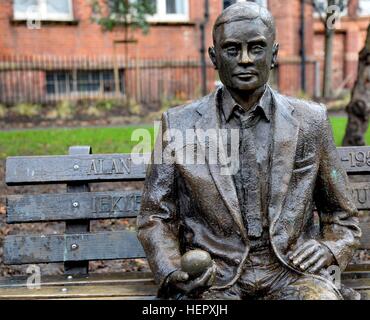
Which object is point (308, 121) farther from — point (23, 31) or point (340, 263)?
point (23, 31)

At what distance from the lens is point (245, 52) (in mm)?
3268

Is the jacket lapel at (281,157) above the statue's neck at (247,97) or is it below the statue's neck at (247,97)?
below

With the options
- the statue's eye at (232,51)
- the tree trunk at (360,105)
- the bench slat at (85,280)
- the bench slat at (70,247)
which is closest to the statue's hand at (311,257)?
the statue's eye at (232,51)

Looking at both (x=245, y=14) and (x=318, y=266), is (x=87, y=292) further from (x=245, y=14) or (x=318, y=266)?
(x=245, y=14)

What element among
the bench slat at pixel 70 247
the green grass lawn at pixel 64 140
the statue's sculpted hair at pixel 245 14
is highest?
the statue's sculpted hair at pixel 245 14

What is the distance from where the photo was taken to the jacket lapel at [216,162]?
337 centimetres

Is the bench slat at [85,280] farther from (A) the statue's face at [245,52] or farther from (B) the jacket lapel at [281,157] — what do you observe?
(A) the statue's face at [245,52]

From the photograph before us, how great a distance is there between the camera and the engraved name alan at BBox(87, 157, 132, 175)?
14.8 ft

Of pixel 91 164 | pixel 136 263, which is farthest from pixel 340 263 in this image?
pixel 136 263

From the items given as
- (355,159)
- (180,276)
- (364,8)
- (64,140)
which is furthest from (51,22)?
(180,276)

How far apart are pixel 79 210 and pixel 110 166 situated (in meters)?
0.35

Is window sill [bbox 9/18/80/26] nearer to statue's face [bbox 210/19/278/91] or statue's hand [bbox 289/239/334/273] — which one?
statue's face [bbox 210/19/278/91]

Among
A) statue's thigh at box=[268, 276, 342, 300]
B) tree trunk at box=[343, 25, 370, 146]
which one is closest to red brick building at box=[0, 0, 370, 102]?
tree trunk at box=[343, 25, 370, 146]

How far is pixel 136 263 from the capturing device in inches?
245
